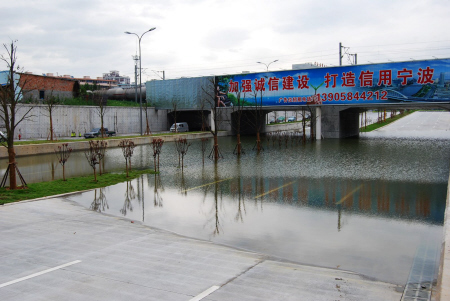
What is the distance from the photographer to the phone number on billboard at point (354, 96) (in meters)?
34.2

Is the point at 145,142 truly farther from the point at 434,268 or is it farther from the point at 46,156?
the point at 434,268

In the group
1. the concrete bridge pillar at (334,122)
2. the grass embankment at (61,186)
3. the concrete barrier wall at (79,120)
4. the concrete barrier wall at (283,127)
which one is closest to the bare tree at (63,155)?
the grass embankment at (61,186)

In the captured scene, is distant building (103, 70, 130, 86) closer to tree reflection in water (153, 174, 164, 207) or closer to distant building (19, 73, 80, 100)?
distant building (19, 73, 80, 100)

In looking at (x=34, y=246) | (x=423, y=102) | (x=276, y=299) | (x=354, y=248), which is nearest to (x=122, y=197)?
(x=34, y=246)

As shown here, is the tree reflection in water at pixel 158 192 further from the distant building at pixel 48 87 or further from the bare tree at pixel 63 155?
the distant building at pixel 48 87

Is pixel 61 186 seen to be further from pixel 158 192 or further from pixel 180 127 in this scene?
pixel 180 127

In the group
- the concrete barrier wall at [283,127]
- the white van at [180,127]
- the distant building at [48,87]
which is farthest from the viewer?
the concrete barrier wall at [283,127]

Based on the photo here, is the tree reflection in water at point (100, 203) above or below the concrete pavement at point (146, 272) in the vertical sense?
above

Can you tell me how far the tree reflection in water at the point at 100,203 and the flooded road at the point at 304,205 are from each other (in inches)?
1.1

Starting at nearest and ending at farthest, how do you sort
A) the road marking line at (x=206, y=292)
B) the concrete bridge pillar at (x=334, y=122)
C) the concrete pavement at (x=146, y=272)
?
the road marking line at (x=206, y=292) < the concrete pavement at (x=146, y=272) < the concrete bridge pillar at (x=334, y=122)

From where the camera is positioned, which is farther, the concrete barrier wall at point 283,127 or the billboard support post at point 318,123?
the concrete barrier wall at point 283,127

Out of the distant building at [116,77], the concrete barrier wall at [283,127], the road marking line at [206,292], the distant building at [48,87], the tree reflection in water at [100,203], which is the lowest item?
the road marking line at [206,292]

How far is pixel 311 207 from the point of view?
11.9 metres

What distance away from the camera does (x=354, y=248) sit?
8.23 m
